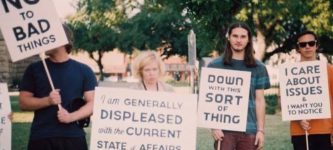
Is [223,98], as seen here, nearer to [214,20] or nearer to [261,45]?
[214,20]

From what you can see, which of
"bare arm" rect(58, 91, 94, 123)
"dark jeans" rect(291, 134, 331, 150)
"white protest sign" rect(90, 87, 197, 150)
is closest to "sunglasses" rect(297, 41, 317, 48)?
"dark jeans" rect(291, 134, 331, 150)

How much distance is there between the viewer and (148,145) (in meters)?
4.93

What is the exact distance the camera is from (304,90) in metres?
5.85

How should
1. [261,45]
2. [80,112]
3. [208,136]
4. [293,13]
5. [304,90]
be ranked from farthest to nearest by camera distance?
[261,45]
[293,13]
[208,136]
[304,90]
[80,112]

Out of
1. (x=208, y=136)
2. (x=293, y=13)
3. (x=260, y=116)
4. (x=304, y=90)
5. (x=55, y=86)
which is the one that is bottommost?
(x=208, y=136)

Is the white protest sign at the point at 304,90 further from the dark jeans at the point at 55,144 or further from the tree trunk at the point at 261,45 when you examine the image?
the tree trunk at the point at 261,45

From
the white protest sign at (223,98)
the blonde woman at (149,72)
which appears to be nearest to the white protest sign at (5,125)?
the blonde woman at (149,72)

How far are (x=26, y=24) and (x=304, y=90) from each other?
9.99 ft

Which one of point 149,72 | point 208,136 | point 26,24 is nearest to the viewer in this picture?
point 26,24

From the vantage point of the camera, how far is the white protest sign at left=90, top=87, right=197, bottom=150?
16.0ft

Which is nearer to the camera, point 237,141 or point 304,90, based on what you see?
point 237,141

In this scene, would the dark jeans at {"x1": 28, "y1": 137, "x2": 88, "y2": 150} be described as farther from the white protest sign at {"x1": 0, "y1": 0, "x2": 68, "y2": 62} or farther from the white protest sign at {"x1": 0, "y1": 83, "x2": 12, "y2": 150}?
the white protest sign at {"x1": 0, "y1": 83, "x2": 12, "y2": 150}

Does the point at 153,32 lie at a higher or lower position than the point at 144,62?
higher

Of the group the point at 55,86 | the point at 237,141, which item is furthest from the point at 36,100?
the point at 237,141
